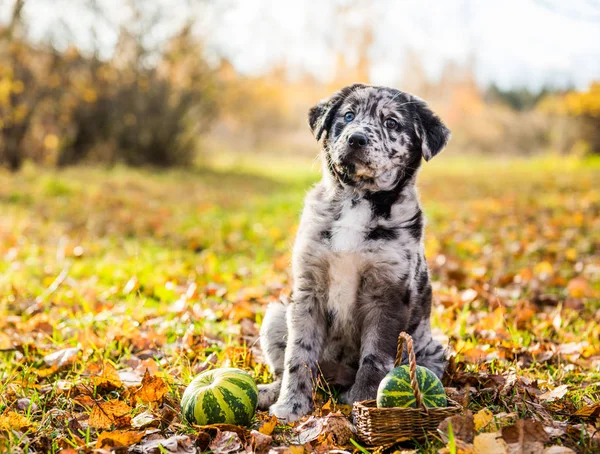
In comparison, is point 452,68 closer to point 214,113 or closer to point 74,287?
point 214,113

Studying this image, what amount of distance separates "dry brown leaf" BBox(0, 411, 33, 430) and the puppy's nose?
220cm

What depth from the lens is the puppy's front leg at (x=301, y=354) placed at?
3119 mm

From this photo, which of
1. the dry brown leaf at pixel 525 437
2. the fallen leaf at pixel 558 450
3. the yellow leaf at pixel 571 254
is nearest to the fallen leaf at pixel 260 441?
the dry brown leaf at pixel 525 437

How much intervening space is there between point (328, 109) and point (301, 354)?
1542 millimetres

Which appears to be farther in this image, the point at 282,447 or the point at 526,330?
the point at 526,330

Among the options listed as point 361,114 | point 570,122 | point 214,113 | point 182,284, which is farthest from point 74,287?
point 570,122

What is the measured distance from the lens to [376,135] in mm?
3332

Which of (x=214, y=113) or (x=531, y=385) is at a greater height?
(x=214, y=113)

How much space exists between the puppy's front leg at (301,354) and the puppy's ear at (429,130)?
44.0 inches

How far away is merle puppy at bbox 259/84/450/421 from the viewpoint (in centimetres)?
317

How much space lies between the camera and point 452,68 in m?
59.3

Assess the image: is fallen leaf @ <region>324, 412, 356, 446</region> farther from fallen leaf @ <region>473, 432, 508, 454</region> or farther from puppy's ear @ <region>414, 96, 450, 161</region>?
puppy's ear @ <region>414, 96, 450, 161</region>

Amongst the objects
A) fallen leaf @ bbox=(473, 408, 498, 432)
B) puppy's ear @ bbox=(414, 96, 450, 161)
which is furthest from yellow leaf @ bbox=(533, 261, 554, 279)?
fallen leaf @ bbox=(473, 408, 498, 432)

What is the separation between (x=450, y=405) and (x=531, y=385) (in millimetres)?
752
